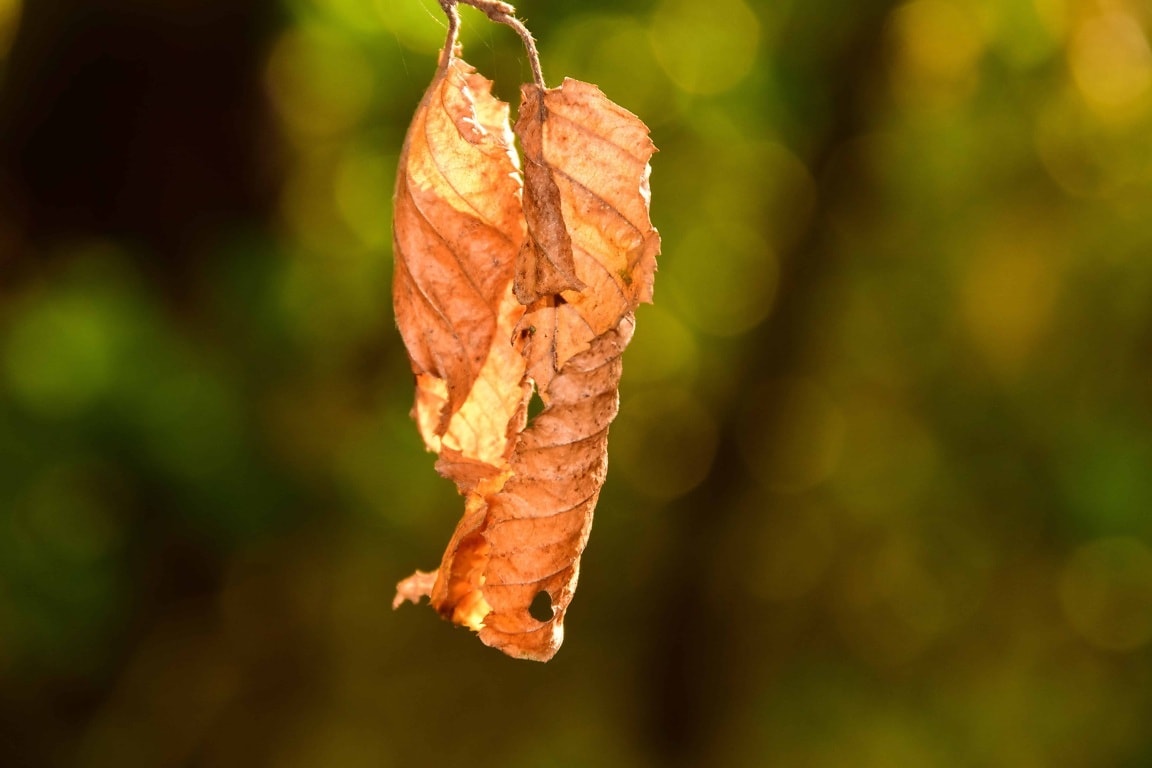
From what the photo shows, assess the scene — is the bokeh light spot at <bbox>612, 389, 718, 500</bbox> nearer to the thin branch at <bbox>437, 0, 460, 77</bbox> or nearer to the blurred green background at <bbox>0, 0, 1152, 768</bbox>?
the blurred green background at <bbox>0, 0, 1152, 768</bbox>

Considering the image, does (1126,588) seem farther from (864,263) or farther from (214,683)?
(214,683)

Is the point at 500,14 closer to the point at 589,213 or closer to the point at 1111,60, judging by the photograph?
the point at 589,213

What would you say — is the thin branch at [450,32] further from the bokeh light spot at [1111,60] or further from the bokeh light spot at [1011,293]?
the bokeh light spot at [1011,293]

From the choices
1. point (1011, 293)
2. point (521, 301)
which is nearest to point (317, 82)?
point (1011, 293)

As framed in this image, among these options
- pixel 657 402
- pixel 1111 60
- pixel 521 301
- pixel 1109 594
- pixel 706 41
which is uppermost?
pixel 1111 60

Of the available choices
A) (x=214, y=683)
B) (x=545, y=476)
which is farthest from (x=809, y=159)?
(x=545, y=476)

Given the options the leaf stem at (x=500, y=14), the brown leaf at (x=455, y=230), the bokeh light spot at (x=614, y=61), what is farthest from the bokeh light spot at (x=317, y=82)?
the leaf stem at (x=500, y=14)
